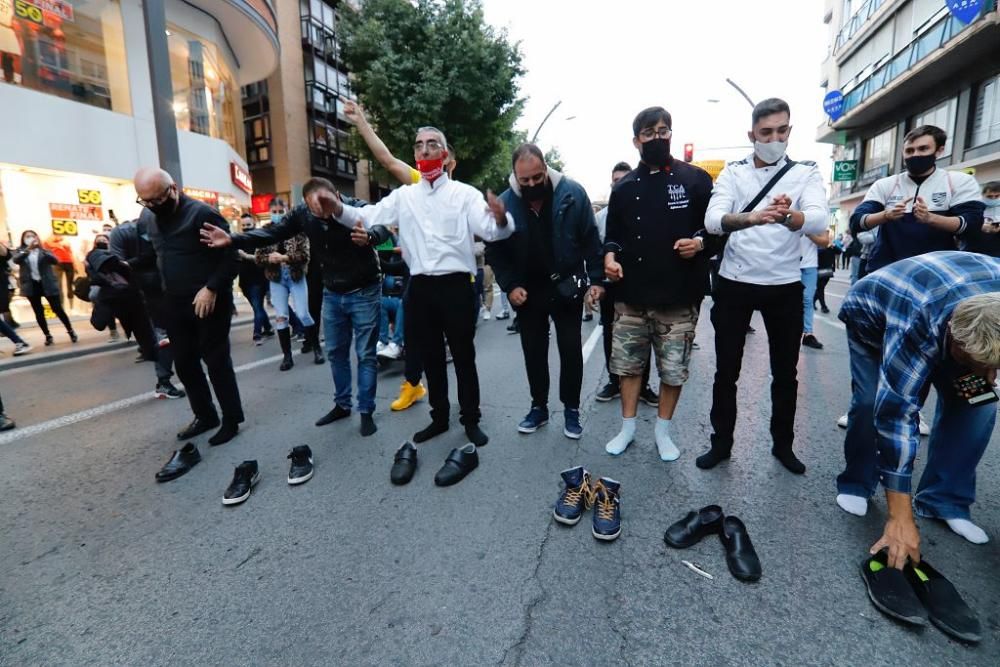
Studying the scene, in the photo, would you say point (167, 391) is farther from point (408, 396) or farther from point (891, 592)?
point (891, 592)

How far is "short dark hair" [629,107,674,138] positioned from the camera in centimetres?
299

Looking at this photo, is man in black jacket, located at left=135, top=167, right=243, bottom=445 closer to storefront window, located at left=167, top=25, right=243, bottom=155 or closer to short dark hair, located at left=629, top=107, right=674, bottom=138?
short dark hair, located at left=629, top=107, right=674, bottom=138

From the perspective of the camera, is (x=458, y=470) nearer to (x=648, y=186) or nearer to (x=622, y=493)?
(x=622, y=493)

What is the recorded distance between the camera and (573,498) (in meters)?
2.59

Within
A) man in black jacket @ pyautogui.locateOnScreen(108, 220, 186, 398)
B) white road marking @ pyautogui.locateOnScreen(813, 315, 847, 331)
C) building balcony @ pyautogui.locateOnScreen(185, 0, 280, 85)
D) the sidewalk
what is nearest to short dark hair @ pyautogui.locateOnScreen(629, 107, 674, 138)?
man in black jacket @ pyautogui.locateOnScreen(108, 220, 186, 398)

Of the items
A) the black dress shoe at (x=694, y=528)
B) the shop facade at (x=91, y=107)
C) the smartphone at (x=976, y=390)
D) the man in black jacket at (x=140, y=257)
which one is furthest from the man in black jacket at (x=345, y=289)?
the shop facade at (x=91, y=107)

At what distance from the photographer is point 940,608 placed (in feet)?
5.86

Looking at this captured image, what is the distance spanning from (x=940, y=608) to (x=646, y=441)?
182 cm

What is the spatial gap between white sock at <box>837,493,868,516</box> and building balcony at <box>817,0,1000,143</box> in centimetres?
2067

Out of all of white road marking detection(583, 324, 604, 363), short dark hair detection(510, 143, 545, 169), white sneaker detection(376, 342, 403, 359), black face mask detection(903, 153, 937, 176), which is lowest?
white road marking detection(583, 324, 604, 363)

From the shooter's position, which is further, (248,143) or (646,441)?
(248,143)

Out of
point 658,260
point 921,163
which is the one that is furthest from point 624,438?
point 921,163

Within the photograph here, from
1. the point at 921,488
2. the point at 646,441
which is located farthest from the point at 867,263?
the point at 646,441

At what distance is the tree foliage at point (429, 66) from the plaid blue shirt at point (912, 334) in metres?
16.7
